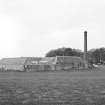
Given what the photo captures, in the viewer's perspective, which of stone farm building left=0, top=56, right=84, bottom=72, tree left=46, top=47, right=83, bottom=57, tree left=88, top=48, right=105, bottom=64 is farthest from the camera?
tree left=88, top=48, right=105, bottom=64

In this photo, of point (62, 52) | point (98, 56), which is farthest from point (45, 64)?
point (98, 56)

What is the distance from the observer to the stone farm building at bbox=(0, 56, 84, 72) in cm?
5197

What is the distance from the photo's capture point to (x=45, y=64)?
5412 centimetres

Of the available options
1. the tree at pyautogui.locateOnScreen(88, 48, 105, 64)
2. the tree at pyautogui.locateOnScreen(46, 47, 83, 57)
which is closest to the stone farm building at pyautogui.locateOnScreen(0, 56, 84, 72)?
the tree at pyautogui.locateOnScreen(46, 47, 83, 57)

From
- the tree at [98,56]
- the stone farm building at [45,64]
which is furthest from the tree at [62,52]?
the stone farm building at [45,64]

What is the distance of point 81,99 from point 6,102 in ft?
8.98

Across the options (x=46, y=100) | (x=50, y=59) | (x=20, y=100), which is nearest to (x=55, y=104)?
(x=46, y=100)

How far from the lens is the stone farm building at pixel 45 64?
51969mm

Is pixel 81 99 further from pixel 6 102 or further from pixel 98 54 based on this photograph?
pixel 98 54

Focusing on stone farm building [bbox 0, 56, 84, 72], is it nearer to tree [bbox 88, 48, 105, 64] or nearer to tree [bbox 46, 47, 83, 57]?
tree [bbox 46, 47, 83, 57]

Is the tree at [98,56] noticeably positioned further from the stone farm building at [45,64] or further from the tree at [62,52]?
the stone farm building at [45,64]

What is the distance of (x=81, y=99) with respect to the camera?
8.76 meters

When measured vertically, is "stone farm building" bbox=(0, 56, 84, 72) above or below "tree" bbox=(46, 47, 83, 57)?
below

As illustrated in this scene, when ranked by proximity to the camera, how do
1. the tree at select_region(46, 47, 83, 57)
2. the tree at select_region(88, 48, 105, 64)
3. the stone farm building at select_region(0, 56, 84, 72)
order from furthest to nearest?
the tree at select_region(88, 48, 105, 64) → the tree at select_region(46, 47, 83, 57) → the stone farm building at select_region(0, 56, 84, 72)
